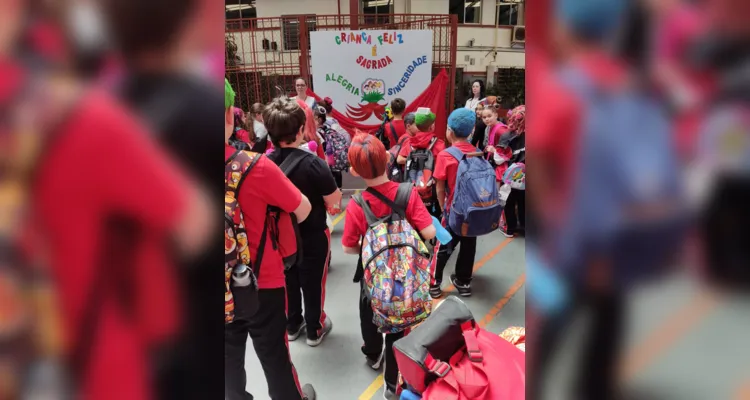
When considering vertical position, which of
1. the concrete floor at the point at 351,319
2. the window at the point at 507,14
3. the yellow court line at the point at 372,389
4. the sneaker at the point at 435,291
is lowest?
the yellow court line at the point at 372,389

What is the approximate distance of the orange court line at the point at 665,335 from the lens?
33 cm

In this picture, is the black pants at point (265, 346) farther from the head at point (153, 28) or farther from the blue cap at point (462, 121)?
the blue cap at point (462, 121)

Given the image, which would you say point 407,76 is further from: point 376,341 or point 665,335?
point 665,335

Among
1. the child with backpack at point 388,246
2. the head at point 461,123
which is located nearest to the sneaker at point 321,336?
the child with backpack at point 388,246

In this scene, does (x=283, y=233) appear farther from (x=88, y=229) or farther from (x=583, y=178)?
(x=583, y=178)

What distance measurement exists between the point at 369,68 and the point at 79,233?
6223mm

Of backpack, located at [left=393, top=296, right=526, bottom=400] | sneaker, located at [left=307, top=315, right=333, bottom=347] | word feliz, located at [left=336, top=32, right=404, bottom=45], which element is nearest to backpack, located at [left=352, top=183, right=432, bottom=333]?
backpack, located at [left=393, top=296, right=526, bottom=400]

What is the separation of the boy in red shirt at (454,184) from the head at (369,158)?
0.95 m

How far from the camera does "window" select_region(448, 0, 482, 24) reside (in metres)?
12.0

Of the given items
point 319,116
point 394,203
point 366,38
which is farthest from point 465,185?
point 366,38

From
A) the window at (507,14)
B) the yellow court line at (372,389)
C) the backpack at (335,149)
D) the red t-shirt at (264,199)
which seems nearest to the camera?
the red t-shirt at (264,199)

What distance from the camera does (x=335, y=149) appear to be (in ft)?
13.7

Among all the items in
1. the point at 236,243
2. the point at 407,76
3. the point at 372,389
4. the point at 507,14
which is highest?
the point at 507,14

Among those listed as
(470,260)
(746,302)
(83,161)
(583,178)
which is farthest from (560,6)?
(470,260)
